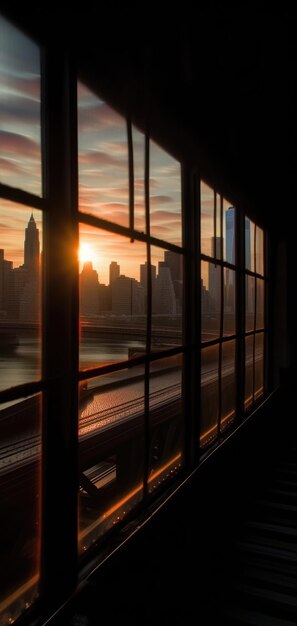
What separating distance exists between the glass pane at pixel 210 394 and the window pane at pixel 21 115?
1.53 m

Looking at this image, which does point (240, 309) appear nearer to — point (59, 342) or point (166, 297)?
point (166, 297)

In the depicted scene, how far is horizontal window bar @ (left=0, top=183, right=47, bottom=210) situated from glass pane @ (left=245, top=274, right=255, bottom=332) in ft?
8.48

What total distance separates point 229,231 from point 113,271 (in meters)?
1.71

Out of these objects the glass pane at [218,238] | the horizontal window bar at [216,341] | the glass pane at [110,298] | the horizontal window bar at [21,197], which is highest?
the glass pane at [218,238]

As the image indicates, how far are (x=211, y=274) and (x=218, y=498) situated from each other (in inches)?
47.8

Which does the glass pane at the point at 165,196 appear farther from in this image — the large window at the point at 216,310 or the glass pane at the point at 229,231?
the glass pane at the point at 229,231

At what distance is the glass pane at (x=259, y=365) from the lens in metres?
3.97

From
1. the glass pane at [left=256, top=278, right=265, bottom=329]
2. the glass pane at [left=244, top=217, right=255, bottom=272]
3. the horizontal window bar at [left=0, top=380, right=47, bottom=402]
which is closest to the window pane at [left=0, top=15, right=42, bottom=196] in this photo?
the horizontal window bar at [left=0, top=380, right=47, bottom=402]

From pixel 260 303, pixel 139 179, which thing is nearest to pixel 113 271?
pixel 139 179

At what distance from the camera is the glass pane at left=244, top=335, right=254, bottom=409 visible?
11.5 ft

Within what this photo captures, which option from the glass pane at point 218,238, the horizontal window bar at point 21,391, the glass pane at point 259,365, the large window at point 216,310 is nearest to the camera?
the horizontal window bar at point 21,391

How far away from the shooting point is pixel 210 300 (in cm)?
251

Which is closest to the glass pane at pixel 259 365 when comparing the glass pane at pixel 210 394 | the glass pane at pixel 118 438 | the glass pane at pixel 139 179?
the glass pane at pixel 210 394

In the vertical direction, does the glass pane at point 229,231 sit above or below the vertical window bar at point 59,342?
above
